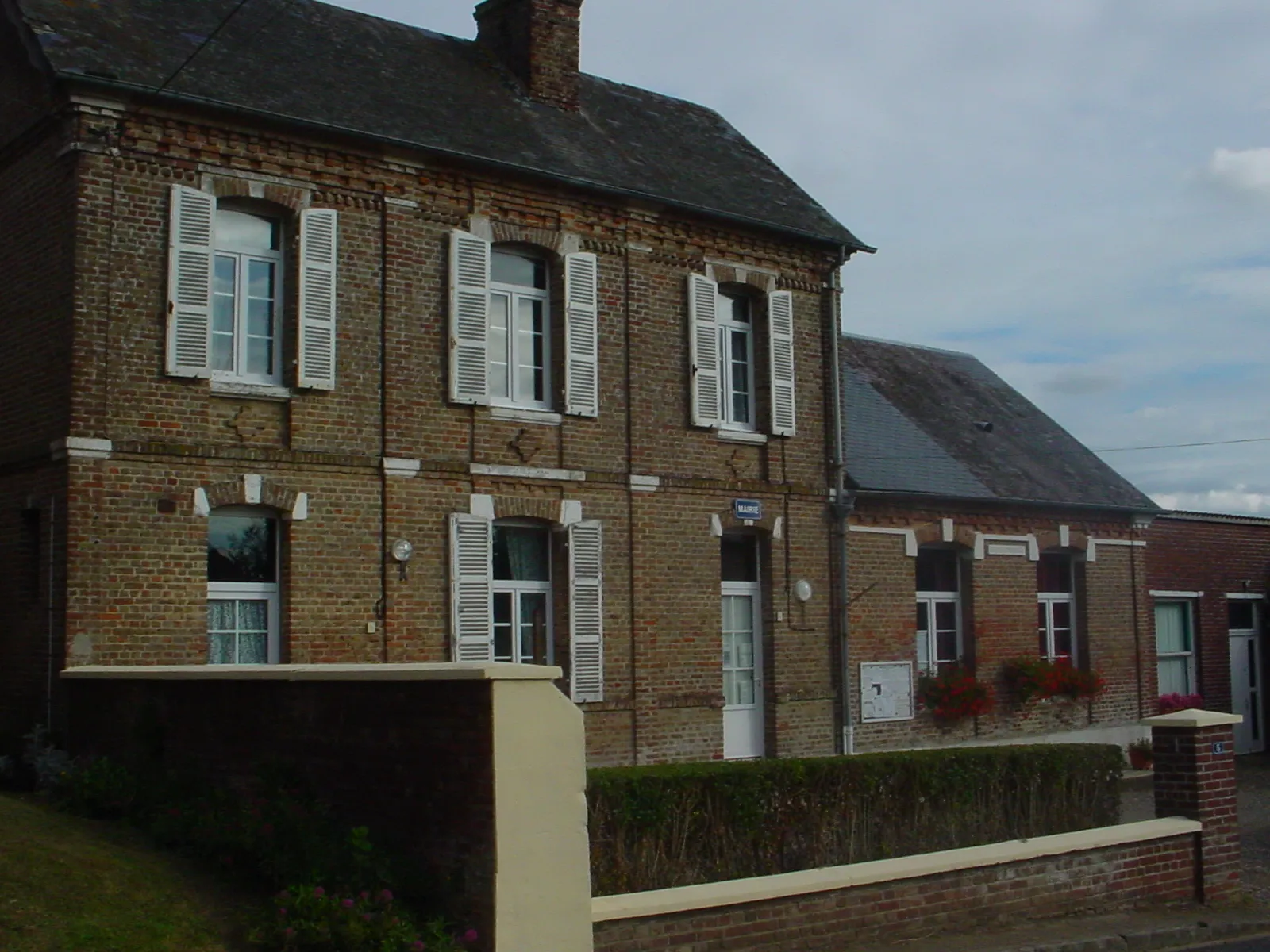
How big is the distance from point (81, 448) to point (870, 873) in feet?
25.9

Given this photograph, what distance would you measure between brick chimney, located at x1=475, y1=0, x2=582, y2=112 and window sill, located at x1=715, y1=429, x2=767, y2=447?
454 cm

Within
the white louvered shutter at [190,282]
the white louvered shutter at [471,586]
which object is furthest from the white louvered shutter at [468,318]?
the white louvered shutter at [190,282]

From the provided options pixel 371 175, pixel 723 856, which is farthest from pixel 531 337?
pixel 723 856

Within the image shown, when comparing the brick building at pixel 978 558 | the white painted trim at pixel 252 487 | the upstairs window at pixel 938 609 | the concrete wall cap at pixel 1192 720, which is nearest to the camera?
the concrete wall cap at pixel 1192 720

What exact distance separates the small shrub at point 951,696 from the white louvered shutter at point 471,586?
7.04m

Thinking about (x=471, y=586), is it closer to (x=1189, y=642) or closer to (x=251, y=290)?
(x=251, y=290)

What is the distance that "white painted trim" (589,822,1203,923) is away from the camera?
896 centimetres

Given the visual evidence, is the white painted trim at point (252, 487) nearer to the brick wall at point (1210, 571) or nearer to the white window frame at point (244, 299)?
the white window frame at point (244, 299)

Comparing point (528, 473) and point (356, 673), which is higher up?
point (528, 473)

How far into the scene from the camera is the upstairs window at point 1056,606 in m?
22.6

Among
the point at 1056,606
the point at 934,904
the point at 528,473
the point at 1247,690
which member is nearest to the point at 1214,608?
the point at 1247,690

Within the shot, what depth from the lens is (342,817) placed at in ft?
29.6

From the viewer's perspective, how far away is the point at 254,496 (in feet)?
47.3

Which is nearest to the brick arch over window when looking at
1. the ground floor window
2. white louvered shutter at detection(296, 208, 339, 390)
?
white louvered shutter at detection(296, 208, 339, 390)
